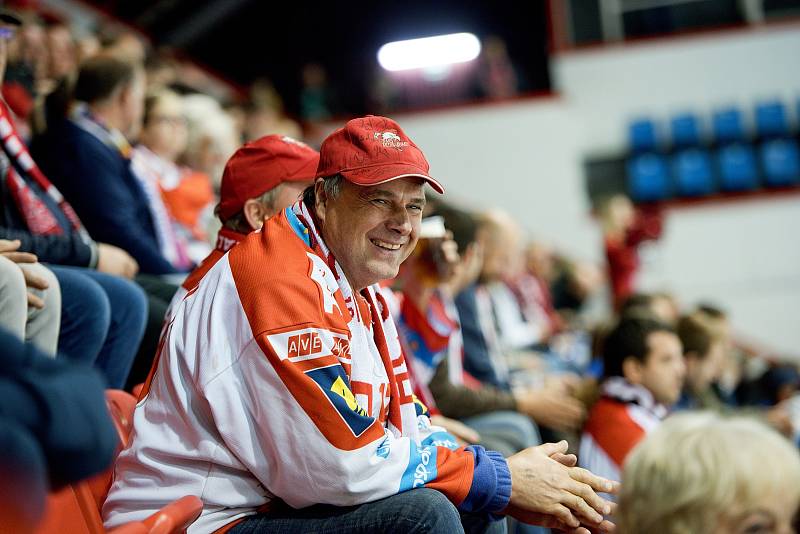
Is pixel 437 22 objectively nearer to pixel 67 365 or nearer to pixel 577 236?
Answer: pixel 577 236

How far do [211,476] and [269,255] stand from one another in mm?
382

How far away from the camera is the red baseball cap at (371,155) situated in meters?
1.63

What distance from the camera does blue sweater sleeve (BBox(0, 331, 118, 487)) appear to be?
843 mm

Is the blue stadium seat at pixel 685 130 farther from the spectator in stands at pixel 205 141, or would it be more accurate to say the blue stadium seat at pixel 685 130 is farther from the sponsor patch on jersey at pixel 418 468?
the sponsor patch on jersey at pixel 418 468

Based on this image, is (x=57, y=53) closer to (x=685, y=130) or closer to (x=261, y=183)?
(x=261, y=183)

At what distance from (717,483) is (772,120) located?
957cm

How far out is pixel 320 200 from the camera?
1714 mm

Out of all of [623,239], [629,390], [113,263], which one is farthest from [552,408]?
[623,239]

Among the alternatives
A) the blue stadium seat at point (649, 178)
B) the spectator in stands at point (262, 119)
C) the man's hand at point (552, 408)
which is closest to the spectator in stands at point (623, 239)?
the blue stadium seat at point (649, 178)

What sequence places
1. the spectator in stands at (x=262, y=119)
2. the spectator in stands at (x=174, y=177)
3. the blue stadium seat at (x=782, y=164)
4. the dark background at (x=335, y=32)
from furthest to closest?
1. the dark background at (x=335, y=32)
2. the blue stadium seat at (x=782, y=164)
3. the spectator in stands at (x=262, y=119)
4. the spectator in stands at (x=174, y=177)

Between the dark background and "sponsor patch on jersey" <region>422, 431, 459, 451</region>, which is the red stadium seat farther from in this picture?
the dark background

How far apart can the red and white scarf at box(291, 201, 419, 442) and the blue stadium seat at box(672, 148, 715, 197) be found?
860 centimetres

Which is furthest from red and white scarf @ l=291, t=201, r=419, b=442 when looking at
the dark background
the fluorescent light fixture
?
the fluorescent light fixture

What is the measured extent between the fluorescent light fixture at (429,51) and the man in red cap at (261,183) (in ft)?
30.5
